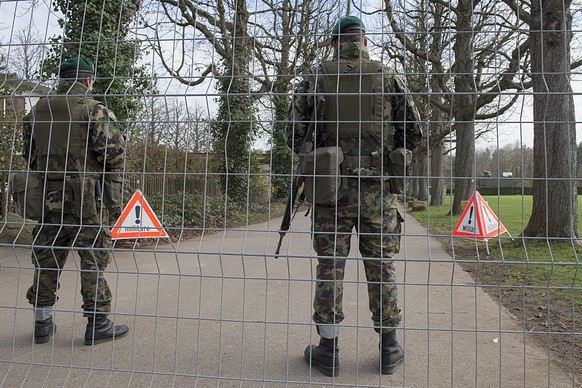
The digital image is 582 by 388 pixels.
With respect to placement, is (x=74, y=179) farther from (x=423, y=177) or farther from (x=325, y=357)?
(x=423, y=177)

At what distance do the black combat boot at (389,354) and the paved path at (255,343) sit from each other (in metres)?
0.08

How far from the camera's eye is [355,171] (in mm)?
2967

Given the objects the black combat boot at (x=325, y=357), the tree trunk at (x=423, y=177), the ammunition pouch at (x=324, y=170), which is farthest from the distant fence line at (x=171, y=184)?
the ammunition pouch at (x=324, y=170)

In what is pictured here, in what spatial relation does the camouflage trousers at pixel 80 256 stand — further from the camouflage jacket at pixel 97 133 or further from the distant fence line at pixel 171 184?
the distant fence line at pixel 171 184

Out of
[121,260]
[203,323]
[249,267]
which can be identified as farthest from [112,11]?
[203,323]

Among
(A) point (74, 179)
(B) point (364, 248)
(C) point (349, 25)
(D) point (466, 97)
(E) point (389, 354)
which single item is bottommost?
(E) point (389, 354)

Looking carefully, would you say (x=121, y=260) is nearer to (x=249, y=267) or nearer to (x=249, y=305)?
(x=249, y=267)

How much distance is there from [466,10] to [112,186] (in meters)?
8.96

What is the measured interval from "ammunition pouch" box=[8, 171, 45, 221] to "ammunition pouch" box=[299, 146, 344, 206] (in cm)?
A: 208

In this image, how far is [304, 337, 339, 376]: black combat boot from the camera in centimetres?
296

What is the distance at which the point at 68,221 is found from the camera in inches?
141

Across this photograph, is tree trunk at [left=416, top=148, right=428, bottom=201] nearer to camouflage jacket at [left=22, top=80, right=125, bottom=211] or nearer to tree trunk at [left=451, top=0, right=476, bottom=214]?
tree trunk at [left=451, top=0, right=476, bottom=214]

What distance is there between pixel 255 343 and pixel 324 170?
1661 millimetres

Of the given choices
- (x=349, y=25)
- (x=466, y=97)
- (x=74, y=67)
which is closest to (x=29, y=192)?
(x=74, y=67)
